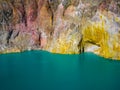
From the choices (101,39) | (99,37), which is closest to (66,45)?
(99,37)

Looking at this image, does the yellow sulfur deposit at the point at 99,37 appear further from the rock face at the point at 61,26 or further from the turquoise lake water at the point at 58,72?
the turquoise lake water at the point at 58,72

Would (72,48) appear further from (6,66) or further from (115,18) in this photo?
(6,66)

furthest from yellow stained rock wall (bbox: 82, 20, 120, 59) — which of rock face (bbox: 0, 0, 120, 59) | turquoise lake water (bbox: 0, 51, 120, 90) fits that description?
turquoise lake water (bbox: 0, 51, 120, 90)

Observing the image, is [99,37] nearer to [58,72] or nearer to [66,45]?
[66,45]

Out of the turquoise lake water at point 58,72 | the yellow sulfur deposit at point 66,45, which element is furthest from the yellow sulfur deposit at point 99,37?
the yellow sulfur deposit at point 66,45

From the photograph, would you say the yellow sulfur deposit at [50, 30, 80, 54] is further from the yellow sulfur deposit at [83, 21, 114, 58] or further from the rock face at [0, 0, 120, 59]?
the yellow sulfur deposit at [83, 21, 114, 58]

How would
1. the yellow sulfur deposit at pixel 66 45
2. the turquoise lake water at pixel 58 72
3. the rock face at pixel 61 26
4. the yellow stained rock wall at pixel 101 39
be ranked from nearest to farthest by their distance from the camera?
the turquoise lake water at pixel 58 72 < the yellow stained rock wall at pixel 101 39 < the rock face at pixel 61 26 < the yellow sulfur deposit at pixel 66 45
